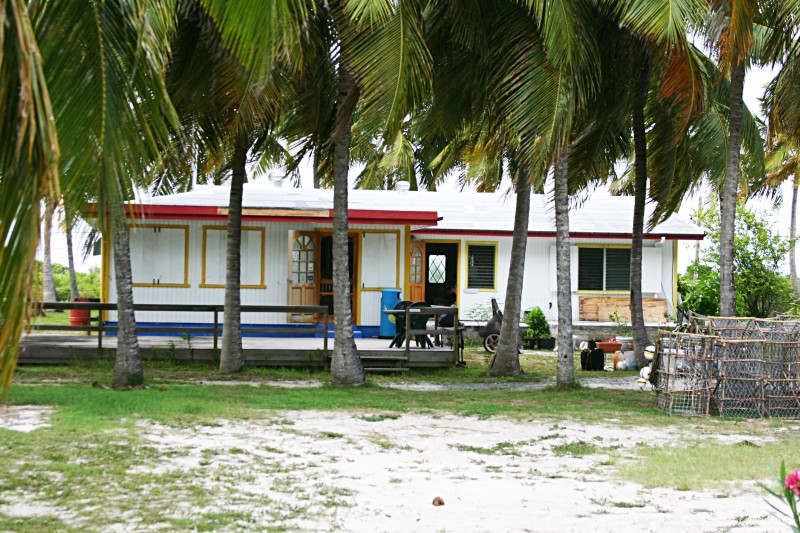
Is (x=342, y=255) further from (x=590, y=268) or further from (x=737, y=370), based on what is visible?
(x=590, y=268)

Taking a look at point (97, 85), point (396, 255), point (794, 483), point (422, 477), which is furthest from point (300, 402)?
point (794, 483)

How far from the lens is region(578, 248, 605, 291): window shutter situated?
25125 mm

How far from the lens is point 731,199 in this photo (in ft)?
45.9

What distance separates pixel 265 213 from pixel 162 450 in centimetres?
1166

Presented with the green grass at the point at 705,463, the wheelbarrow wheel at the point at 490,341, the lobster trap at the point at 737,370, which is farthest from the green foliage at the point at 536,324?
the green grass at the point at 705,463

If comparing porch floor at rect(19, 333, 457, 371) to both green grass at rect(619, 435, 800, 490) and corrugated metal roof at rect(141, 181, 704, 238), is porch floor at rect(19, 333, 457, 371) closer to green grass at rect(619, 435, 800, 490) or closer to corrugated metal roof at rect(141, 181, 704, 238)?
corrugated metal roof at rect(141, 181, 704, 238)

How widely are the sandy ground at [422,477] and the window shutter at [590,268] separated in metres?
14.4

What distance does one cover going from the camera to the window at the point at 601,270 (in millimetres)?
25125

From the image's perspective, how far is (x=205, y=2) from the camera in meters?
5.31

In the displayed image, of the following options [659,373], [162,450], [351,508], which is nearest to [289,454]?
[162,450]

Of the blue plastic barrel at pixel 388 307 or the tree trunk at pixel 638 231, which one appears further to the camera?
the blue plastic barrel at pixel 388 307

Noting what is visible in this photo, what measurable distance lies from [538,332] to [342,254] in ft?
34.7

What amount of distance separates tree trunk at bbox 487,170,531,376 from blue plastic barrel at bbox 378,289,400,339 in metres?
3.84

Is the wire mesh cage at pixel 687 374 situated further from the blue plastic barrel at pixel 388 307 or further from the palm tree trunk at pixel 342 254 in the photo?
the blue plastic barrel at pixel 388 307
